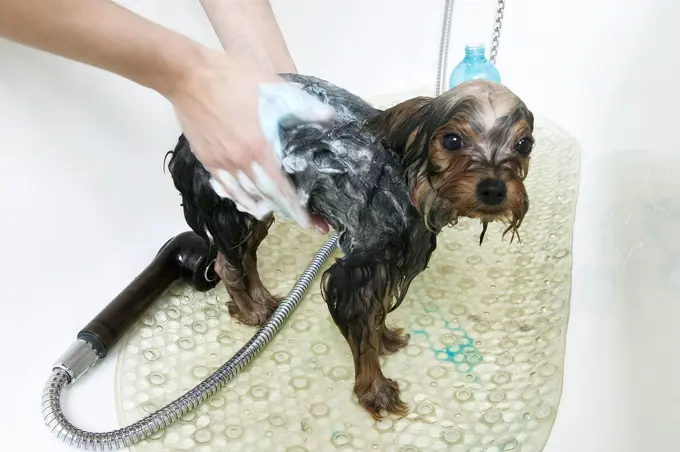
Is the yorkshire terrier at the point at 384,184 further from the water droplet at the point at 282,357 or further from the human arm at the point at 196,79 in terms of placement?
the water droplet at the point at 282,357

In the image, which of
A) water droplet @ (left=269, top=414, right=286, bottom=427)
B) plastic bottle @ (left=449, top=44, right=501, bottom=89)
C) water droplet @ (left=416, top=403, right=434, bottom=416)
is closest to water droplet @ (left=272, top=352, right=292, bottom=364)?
water droplet @ (left=269, top=414, right=286, bottom=427)

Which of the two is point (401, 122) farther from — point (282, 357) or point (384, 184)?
point (282, 357)

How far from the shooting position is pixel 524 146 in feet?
2.30

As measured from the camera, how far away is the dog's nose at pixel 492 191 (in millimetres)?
669

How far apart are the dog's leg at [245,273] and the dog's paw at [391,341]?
0.66 feet

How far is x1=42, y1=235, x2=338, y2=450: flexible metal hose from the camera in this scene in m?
0.91

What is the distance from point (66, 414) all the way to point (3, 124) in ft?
1.45

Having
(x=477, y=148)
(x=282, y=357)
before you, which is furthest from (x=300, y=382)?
(x=477, y=148)

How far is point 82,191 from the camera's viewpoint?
112 centimetres

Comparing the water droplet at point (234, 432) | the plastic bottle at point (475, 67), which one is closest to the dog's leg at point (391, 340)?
the water droplet at point (234, 432)

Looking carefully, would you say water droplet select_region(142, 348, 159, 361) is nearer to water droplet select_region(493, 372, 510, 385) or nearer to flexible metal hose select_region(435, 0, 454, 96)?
water droplet select_region(493, 372, 510, 385)

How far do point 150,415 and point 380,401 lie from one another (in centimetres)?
33

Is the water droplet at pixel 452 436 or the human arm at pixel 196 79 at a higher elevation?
the human arm at pixel 196 79

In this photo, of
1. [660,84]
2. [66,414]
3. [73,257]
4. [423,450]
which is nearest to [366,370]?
[423,450]
